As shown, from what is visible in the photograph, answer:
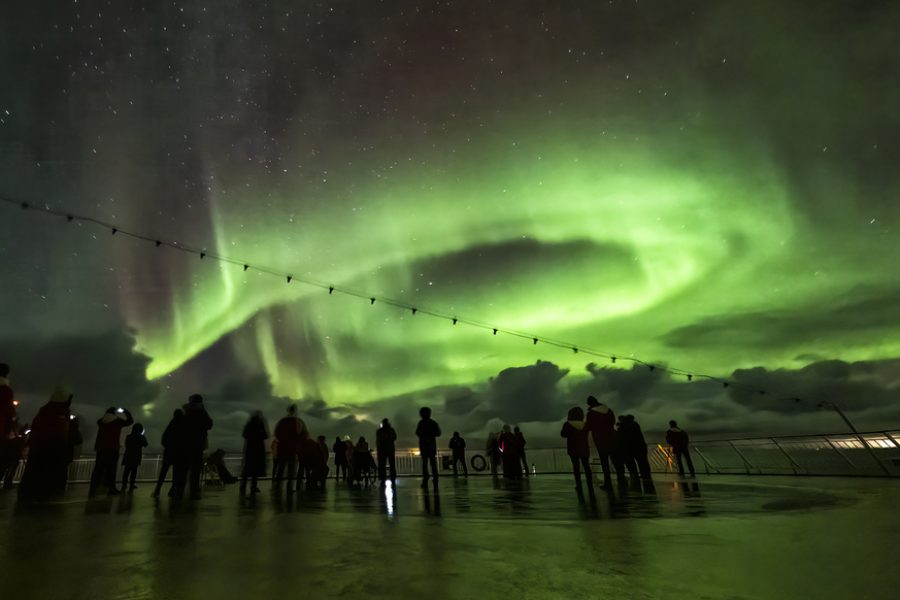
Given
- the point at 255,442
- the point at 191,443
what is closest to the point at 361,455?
the point at 255,442

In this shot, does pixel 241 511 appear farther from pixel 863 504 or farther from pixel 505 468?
pixel 505 468

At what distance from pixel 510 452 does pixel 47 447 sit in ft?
37.8

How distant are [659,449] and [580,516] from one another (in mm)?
14195

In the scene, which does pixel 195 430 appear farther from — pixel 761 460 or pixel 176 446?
pixel 761 460

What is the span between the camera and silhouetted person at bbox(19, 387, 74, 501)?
292 inches

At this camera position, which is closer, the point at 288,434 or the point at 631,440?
the point at 288,434

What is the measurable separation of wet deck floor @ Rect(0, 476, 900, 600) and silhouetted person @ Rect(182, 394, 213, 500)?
2812 mm

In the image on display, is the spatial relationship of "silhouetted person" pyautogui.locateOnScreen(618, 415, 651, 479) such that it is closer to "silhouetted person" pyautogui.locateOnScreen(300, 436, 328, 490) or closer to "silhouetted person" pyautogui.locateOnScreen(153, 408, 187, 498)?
"silhouetted person" pyautogui.locateOnScreen(300, 436, 328, 490)

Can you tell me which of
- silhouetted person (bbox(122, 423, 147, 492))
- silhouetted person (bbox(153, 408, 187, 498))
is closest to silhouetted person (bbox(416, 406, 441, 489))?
silhouetted person (bbox(153, 408, 187, 498))

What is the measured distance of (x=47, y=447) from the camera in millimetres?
7430

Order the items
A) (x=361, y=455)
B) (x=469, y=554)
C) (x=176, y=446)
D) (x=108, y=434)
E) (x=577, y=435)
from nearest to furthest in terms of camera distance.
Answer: (x=469, y=554) → (x=176, y=446) → (x=108, y=434) → (x=577, y=435) → (x=361, y=455)

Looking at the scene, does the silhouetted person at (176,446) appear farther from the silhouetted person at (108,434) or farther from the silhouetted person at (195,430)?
the silhouetted person at (108,434)

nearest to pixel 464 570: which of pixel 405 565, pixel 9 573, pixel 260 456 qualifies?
pixel 405 565

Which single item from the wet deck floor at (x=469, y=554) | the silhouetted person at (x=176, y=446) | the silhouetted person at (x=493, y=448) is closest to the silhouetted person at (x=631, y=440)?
the wet deck floor at (x=469, y=554)
